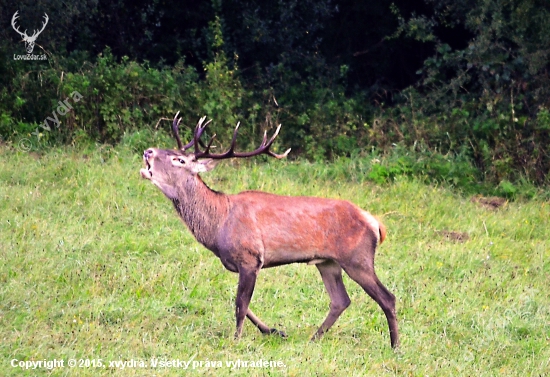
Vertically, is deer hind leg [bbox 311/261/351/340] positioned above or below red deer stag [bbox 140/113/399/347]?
below

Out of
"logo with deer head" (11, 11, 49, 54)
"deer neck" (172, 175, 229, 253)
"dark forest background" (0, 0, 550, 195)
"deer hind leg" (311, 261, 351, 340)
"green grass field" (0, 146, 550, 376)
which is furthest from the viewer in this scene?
"logo with deer head" (11, 11, 49, 54)

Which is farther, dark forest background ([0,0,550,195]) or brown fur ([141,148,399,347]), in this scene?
dark forest background ([0,0,550,195])

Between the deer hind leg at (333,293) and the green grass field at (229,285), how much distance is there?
0.12m

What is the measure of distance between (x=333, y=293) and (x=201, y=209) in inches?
47.4

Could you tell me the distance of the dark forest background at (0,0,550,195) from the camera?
11539 millimetres

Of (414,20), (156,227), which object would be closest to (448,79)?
(414,20)

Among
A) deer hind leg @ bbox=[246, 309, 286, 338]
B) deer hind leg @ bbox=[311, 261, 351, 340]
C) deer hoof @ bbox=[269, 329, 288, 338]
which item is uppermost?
deer hind leg @ bbox=[311, 261, 351, 340]

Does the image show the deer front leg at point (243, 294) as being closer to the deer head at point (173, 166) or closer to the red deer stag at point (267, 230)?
the red deer stag at point (267, 230)

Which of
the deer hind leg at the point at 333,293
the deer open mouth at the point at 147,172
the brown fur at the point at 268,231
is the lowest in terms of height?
the deer hind leg at the point at 333,293

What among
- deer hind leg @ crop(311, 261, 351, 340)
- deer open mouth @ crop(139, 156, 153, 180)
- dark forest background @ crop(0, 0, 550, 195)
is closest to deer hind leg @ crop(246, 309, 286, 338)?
deer hind leg @ crop(311, 261, 351, 340)

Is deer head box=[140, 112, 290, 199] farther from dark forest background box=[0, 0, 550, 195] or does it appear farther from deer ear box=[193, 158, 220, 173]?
dark forest background box=[0, 0, 550, 195]

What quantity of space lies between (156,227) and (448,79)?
22.3 feet

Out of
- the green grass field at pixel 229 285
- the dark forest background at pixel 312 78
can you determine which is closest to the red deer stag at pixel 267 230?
the green grass field at pixel 229 285

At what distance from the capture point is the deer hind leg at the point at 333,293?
22.3 feet
